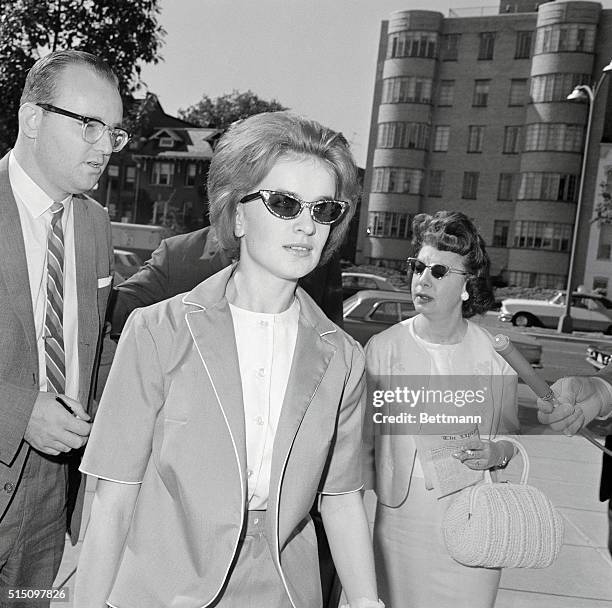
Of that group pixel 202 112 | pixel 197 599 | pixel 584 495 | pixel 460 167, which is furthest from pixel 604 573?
pixel 202 112

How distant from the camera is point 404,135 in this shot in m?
45.1

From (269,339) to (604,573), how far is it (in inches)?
122

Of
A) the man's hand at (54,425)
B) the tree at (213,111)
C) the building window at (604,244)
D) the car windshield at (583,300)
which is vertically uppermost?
the tree at (213,111)

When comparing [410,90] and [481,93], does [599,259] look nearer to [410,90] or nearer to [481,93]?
[481,93]

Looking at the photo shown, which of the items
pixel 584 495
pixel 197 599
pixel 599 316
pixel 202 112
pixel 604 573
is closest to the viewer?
pixel 197 599

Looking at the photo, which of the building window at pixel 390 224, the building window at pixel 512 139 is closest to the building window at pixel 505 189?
the building window at pixel 512 139

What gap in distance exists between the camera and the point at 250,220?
166 cm

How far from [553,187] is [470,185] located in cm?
454

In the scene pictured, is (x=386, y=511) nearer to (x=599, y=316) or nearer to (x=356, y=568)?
(x=356, y=568)

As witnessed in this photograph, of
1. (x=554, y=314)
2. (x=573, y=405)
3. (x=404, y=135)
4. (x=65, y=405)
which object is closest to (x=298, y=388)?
(x=65, y=405)

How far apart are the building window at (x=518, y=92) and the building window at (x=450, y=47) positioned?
143 inches

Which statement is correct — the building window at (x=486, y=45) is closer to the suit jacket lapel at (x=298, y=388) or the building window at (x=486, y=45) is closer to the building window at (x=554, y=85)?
the building window at (x=554, y=85)

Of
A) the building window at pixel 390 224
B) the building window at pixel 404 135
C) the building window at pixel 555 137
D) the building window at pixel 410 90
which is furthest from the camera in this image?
the building window at pixel 404 135

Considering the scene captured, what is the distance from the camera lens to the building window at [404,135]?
44.4 m
